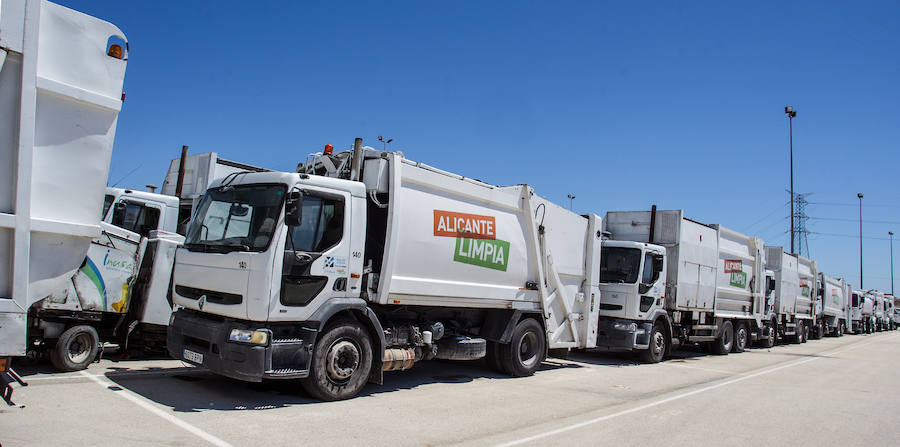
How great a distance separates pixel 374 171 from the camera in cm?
759

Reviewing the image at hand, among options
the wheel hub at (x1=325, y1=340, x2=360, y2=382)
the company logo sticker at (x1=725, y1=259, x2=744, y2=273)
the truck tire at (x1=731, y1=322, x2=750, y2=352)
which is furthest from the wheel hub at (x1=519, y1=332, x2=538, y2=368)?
the truck tire at (x1=731, y1=322, x2=750, y2=352)

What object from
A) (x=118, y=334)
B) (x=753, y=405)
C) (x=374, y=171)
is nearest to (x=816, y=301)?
(x=753, y=405)

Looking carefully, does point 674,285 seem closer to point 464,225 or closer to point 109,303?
point 464,225

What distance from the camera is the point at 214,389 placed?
23.4ft

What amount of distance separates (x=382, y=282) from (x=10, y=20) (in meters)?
4.66

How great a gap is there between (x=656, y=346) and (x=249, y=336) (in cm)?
1015

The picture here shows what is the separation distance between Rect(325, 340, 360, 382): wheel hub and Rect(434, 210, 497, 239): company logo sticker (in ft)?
6.84

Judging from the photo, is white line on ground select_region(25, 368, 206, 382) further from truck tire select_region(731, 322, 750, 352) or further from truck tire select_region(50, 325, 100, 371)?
truck tire select_region(731, 322, 750, 352)

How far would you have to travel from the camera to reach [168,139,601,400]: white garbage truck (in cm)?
641

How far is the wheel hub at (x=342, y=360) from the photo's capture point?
6840 millimetres

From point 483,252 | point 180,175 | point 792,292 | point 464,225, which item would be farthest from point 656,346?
point 792,292

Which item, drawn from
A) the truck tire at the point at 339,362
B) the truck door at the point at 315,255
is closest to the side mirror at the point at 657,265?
the truck tire at the point at 339,362

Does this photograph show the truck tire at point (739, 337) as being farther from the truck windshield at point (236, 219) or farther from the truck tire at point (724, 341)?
the truck windshield at point (236, 219)

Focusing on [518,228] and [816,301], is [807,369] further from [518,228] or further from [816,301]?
[816,301]
